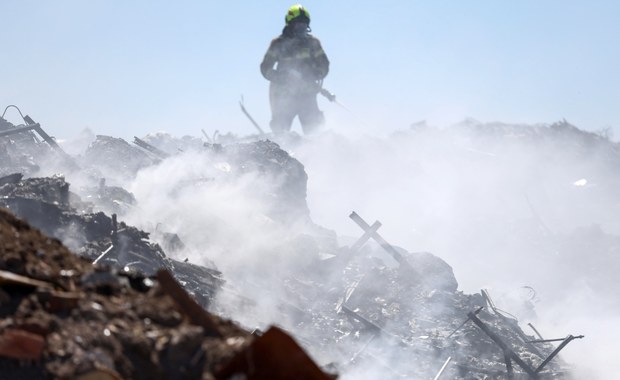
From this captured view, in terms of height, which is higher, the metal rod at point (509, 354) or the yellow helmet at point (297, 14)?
the yellow helmet at point (297, 14)

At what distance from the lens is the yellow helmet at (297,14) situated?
564 inches

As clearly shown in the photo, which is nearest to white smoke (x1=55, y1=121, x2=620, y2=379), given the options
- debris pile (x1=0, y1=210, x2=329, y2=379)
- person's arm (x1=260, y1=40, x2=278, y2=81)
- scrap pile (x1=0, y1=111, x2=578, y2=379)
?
scrap pile (x1=0, y1=111, x2=578, y2=379)

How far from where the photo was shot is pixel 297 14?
14.3m

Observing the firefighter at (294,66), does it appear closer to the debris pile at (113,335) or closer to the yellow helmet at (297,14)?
the yellow helmet at (297,14)

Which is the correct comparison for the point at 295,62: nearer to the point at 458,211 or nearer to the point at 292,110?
the point at 292,110

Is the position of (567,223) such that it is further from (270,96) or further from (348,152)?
(270,96)

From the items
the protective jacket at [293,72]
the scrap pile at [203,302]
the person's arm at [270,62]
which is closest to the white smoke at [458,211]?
the scrap pile at [203,302]

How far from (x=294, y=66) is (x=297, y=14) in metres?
0.95

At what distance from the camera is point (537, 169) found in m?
18.9

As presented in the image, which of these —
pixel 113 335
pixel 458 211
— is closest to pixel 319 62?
pixel 458 211

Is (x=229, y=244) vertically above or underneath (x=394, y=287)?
underneath

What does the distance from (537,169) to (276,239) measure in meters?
10.4

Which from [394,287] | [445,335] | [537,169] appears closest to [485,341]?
[445,335]

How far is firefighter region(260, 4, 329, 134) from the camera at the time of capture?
14414 mm
